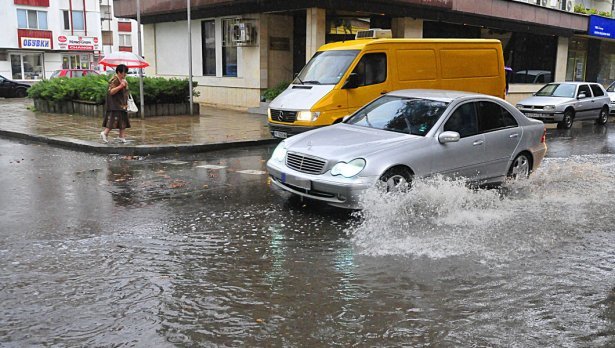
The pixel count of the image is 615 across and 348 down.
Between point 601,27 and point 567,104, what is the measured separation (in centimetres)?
1648

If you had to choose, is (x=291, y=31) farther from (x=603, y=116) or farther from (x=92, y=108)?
(x=603, y=116)

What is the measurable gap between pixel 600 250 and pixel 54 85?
17828 mm

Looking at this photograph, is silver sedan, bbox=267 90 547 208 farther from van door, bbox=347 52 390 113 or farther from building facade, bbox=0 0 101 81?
building facade, bbox=0 0 101 81

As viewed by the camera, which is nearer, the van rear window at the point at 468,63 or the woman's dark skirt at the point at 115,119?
the woman's dark skirt at the point at 115,119

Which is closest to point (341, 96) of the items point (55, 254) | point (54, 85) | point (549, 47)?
point (55, 254)

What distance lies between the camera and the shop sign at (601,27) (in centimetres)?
3159

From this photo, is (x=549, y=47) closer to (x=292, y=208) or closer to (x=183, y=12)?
(x=183, y=12)

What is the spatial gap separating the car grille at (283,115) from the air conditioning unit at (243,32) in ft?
30.2

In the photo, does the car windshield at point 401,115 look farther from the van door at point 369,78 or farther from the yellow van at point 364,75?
the van door at point 369,78

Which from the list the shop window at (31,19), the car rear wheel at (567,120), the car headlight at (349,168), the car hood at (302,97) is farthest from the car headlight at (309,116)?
the shop window at (31,19)

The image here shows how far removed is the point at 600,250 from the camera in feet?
19.9

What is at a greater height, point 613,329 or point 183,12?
point 183,12

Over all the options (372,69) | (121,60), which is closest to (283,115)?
(372,69)

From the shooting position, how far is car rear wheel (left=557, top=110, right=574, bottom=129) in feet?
63.1
